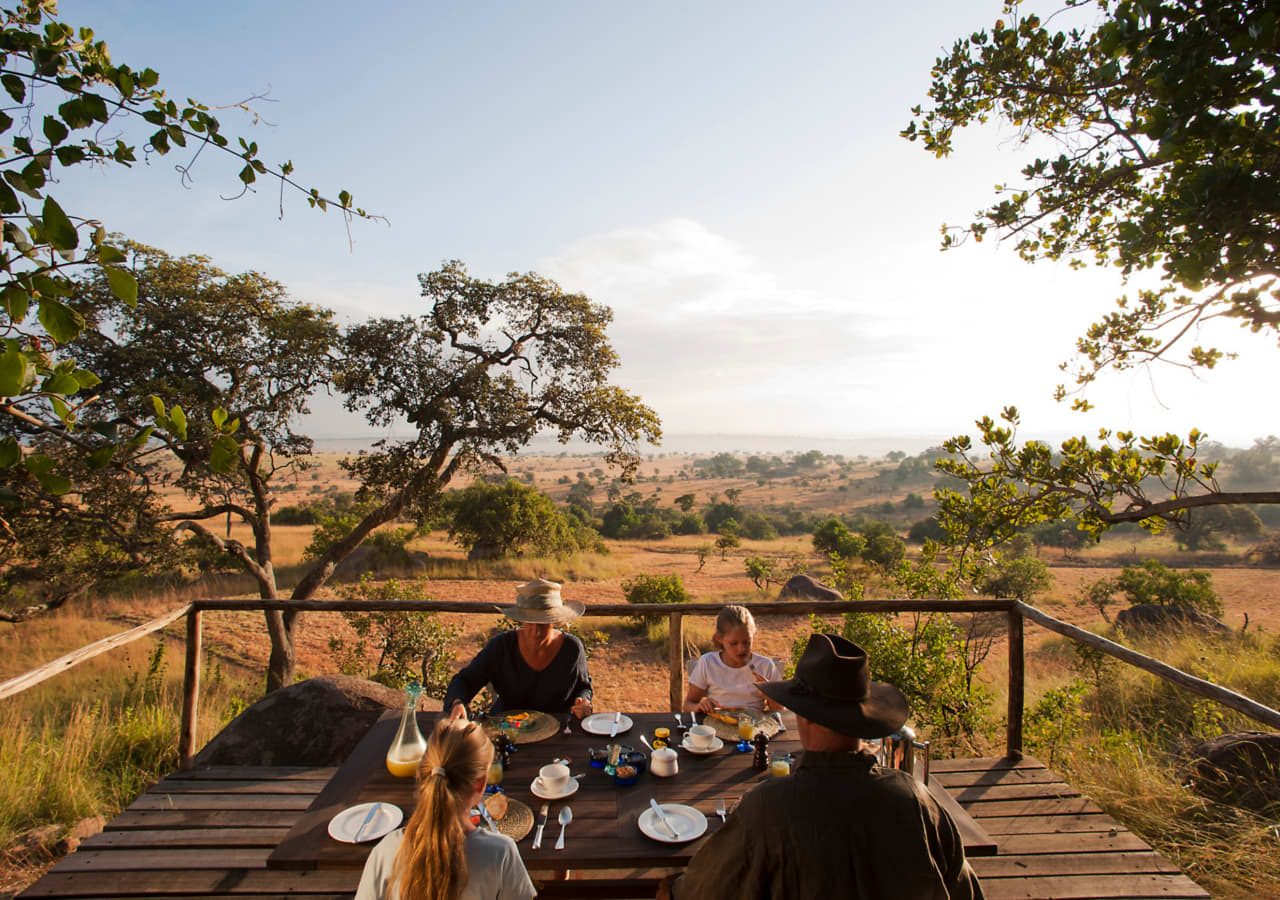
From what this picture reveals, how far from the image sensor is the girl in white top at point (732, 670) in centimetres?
405

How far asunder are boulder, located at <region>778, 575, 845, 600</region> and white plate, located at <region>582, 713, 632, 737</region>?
15035 mm

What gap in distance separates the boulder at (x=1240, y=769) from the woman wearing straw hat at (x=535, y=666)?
4.19 m

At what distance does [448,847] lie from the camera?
6.61ft

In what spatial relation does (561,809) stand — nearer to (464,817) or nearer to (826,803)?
(464,817)

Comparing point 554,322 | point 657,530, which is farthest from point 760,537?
point 554,322

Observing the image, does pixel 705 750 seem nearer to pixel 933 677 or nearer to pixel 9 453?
pixel 9 453

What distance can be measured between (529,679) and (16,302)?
130 inches

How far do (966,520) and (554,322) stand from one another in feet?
25.5

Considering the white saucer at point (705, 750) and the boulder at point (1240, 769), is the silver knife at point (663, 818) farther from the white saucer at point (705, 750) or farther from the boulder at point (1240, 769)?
the boulder at point (1240, 769)

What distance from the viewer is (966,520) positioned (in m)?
5.02

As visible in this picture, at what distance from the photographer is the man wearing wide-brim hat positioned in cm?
196

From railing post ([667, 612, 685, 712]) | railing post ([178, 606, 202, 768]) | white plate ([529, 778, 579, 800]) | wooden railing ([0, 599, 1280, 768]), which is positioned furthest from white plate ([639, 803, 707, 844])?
railing post ([178, 606, 202, 768])

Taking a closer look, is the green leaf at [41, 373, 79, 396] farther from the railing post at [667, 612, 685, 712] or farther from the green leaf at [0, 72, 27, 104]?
the railing post at [667, 612, 685, 712]

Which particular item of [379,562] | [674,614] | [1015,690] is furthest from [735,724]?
[379,562]
